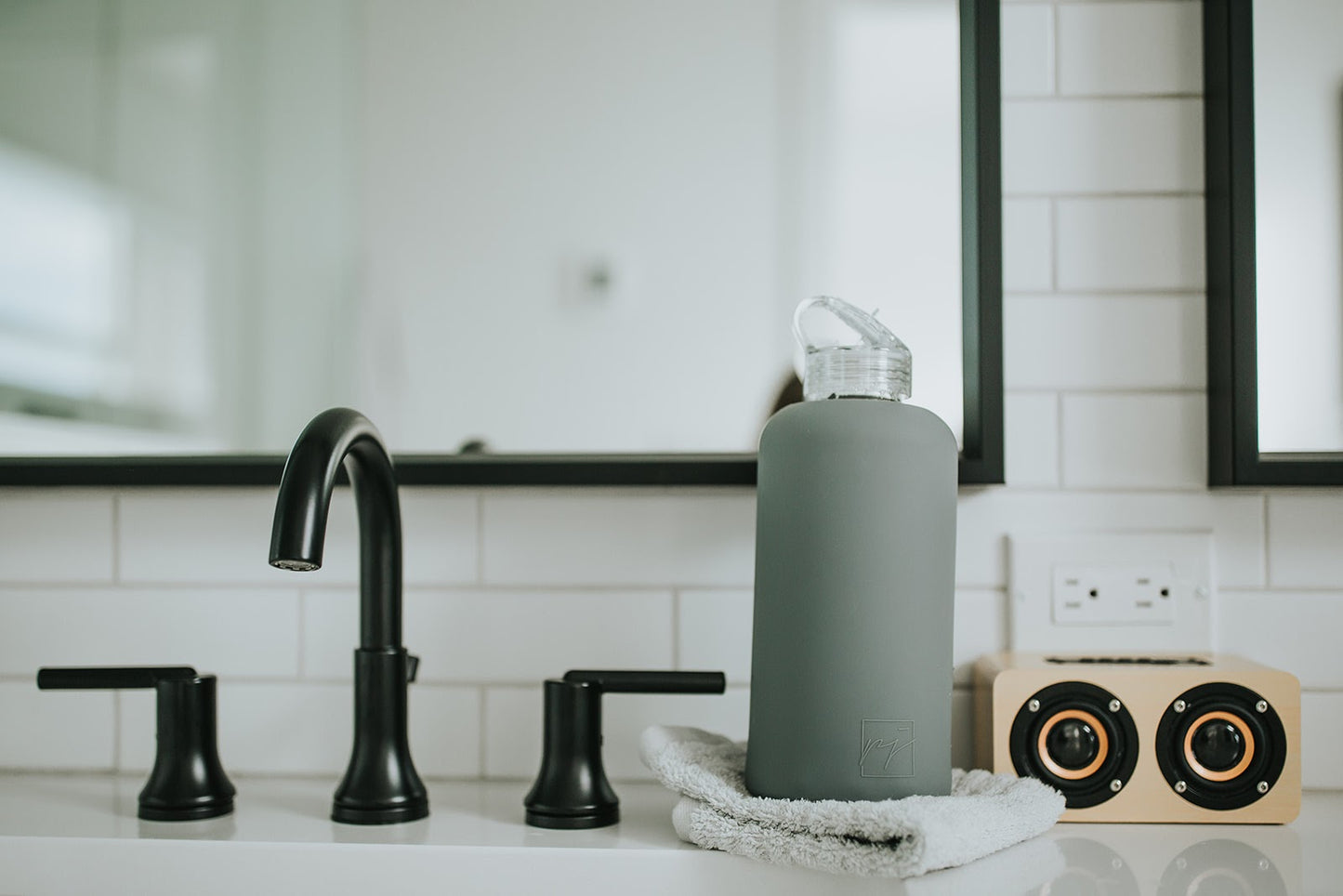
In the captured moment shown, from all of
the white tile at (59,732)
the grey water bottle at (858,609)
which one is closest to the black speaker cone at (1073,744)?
the grey water bottle at (858,609)

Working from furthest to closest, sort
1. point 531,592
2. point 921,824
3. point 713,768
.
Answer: point 531,592
point 713,768
point 921,824

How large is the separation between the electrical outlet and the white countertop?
6.5 inches

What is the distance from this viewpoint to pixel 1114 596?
2.79 feet

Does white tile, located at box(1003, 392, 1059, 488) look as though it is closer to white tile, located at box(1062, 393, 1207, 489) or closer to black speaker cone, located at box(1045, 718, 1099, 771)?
white tile, located at box(1062, 393, 1207, 489)

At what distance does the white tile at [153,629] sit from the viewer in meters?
0.89

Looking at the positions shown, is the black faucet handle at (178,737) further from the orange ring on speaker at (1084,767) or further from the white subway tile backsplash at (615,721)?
the orange ring on speaker at (1084,767)

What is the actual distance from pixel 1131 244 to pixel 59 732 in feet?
3.19

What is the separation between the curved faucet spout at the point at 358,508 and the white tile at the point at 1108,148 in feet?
1.79

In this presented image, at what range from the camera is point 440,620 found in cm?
88

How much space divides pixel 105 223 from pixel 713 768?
2.23ft

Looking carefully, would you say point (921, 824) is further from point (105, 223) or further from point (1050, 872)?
point (105, 223)

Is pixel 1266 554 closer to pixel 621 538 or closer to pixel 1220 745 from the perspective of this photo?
pixel 1220 745

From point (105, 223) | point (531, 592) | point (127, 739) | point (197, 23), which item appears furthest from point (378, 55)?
point (127, 739)

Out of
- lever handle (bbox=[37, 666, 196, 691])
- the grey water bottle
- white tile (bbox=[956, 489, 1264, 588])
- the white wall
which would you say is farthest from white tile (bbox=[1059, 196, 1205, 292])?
lever handle (bbox=[37, 666, 196, 691])
